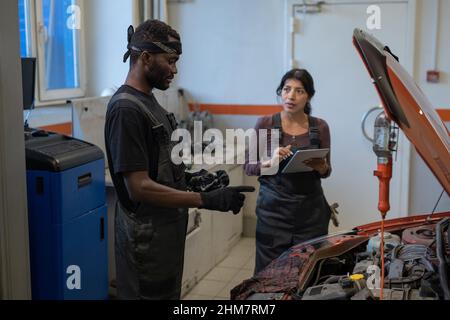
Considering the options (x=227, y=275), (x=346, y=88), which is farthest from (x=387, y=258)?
(x=346, y=88)

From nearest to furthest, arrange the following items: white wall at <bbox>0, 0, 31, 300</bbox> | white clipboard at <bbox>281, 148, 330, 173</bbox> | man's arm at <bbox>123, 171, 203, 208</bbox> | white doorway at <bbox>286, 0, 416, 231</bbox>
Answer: white wall at <bbox>0, 0, 31, 300</bbox> < man's arm at <bbox>123, 171, 203, 208</bbox> < white clipboard at <bbox>281, 148, 330, 173</bbox> < white doorway at <bbox>286, 0, 416, 231</bbox>

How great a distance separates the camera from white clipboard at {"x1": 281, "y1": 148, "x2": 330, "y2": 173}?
275cm

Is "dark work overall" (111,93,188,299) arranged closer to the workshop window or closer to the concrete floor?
the concrete floor

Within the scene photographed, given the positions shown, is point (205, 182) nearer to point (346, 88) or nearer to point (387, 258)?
point (387, 258)

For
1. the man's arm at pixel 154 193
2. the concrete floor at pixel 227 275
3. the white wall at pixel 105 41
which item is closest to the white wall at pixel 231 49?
the white wall at pixel 105 41

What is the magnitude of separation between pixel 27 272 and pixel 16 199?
291 mm

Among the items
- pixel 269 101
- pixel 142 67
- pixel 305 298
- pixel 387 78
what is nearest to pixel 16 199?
pixel 142 67

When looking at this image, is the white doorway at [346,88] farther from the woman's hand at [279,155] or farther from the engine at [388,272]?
the engine at [388,272]

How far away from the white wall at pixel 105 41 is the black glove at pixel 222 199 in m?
2.60

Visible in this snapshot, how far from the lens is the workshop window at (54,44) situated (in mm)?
3906

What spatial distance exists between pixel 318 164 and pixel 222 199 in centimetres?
92

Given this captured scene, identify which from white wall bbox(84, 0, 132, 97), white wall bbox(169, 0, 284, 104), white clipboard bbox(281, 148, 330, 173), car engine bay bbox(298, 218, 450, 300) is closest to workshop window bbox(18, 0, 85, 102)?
white wall bbox(84, 0, 132, 97)

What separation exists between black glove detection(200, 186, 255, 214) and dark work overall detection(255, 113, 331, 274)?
788 millimetres

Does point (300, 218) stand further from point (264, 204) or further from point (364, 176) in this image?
point (364, 176)
